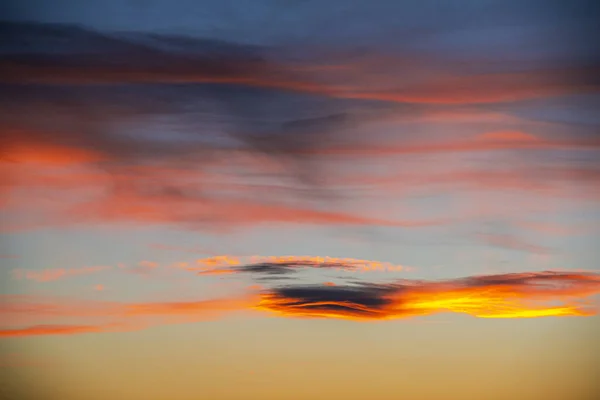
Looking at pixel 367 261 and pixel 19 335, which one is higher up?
pixel 367 261

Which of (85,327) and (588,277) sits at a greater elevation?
(588,277)

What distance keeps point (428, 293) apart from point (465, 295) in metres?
0.33

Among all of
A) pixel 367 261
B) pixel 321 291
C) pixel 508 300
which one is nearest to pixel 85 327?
pixel 321 291

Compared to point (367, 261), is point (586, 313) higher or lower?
lower

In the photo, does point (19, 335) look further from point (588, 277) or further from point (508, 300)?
point (588, 277)

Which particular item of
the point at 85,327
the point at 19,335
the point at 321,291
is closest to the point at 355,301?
the point at 321,291

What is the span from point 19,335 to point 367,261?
3166mm

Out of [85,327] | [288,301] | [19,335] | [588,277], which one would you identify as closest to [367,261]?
[288,301]

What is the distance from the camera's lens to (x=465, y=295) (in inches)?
238

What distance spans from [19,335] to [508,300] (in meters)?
4.35

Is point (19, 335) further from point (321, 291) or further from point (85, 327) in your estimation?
point (321, 291)

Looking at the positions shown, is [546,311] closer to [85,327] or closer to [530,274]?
[530,274]

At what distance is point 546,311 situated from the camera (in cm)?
601

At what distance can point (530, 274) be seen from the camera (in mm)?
6000
